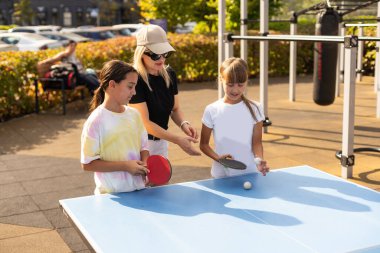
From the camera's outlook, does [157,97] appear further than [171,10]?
No

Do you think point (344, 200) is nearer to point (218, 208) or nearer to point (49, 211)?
point (218, 208)

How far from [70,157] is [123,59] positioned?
7.15 metres

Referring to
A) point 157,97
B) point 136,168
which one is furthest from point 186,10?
point 136,168

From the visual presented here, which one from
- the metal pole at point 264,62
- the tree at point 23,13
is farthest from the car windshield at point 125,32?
the tree at point 23,13

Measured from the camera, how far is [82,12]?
67.2 m

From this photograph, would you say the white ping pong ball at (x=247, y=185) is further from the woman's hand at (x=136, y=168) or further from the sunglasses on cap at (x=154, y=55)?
the sunglasses on cap at (x=154, y=55)

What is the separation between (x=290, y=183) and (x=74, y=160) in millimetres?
4283

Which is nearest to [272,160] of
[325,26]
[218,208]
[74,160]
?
[325,26]

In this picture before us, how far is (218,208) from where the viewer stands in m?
3.06

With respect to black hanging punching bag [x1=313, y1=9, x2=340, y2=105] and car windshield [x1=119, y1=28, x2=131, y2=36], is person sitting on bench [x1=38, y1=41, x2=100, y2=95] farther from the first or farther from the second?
car windshield [x1=119, y1=28, x2=131, y2=36]

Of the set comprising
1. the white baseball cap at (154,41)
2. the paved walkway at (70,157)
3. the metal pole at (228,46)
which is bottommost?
the paved walkway at (70,157)

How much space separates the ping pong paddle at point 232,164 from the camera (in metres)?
3.47

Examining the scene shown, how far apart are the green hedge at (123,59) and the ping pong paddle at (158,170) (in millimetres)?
7056

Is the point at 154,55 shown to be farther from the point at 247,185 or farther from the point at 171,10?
the point at 171,10
